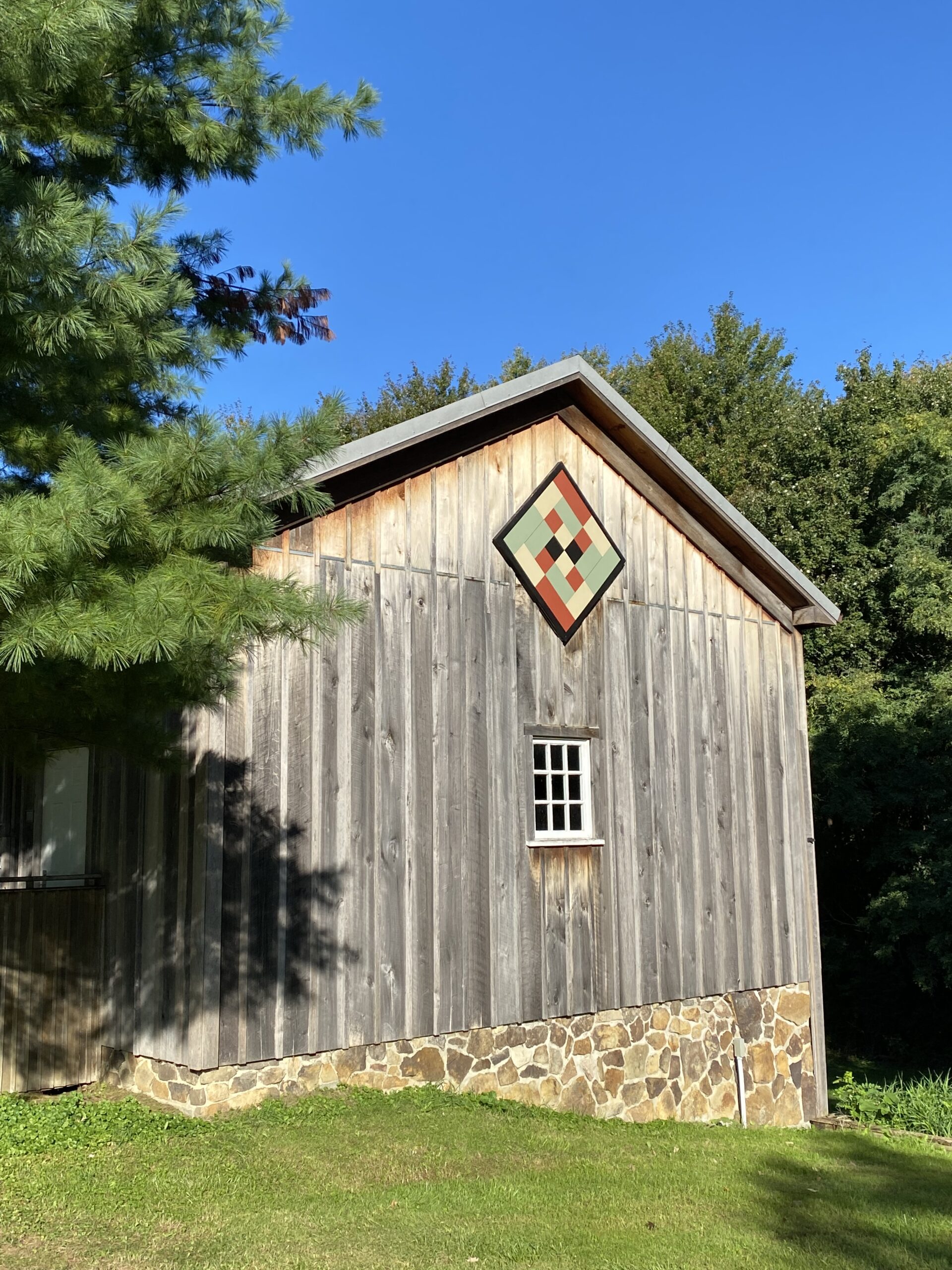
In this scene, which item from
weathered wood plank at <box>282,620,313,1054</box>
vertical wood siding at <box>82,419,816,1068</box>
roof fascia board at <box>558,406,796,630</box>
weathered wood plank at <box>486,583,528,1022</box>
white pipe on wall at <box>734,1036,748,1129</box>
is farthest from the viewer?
white pipe on wall at <box>734,1036,748,1129</box>

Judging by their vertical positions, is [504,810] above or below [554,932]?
above

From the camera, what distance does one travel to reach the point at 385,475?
964 centimetres

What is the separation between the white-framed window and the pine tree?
4.36 meters

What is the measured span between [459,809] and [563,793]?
1.37 meters

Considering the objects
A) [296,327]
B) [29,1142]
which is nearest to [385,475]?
[296,327]

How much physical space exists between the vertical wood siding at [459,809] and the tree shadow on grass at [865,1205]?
2295 millimetres

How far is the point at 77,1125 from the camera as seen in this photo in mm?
7637

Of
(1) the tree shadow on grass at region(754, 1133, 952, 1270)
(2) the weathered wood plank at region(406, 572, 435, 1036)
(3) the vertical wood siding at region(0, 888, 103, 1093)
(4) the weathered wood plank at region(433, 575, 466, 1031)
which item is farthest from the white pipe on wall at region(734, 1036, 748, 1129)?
(3) the vertical wood siding at region(0, 888, 103, 1093)

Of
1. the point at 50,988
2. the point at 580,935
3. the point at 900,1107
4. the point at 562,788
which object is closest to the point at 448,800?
the point at 562,788

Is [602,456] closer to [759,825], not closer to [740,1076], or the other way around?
[759,825]

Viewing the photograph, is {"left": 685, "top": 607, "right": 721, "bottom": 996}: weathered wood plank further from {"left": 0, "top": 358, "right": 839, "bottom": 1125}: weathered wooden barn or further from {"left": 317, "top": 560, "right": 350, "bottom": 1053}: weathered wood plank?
{"left": 317, "top": 560, "right": 350, "bottom": 1053}: weathered wood plank

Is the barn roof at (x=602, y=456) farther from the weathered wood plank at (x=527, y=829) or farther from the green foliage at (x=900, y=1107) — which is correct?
the green foliage at (x=900, y=1107)

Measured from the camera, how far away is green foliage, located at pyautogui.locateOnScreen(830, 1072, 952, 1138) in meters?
12.0

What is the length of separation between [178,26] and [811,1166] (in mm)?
8868
